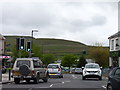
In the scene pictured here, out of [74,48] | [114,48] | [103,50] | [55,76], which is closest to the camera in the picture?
[55,76]

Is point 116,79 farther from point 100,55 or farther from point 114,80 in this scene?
point 100,55

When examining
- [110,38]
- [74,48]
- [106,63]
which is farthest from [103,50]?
[74,48]

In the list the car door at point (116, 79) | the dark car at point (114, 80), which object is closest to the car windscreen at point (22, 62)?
the dark car at point (114, 80)

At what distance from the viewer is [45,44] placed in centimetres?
17250

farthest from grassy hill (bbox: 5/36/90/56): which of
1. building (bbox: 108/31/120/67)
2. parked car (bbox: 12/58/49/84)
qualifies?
parked car (bbox: 12/58/49/84)

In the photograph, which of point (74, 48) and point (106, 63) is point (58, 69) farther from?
point (74, 48)

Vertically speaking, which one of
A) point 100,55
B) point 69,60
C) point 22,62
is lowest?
point 69,60

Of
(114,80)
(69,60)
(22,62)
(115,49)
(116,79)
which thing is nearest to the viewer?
(116,79)

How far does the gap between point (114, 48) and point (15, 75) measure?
115 feet

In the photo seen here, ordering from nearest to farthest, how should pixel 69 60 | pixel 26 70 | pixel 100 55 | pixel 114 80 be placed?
1. pixel 114 80
2. pixel 26 70
3. pixel 100 55
4. pixel 69 60

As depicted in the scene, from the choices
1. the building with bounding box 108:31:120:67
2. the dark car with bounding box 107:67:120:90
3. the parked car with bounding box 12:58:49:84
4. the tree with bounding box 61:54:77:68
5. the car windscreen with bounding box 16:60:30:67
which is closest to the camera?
→ the dark car with bounding box 107:67:120:90

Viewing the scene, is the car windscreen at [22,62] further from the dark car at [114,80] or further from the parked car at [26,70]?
the dark car at [114,80]

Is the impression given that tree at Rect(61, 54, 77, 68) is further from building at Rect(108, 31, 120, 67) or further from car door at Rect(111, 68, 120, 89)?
car door at Rect(111, 68, 120, 89)

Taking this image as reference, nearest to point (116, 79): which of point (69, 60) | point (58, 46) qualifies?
point (69, 60)
